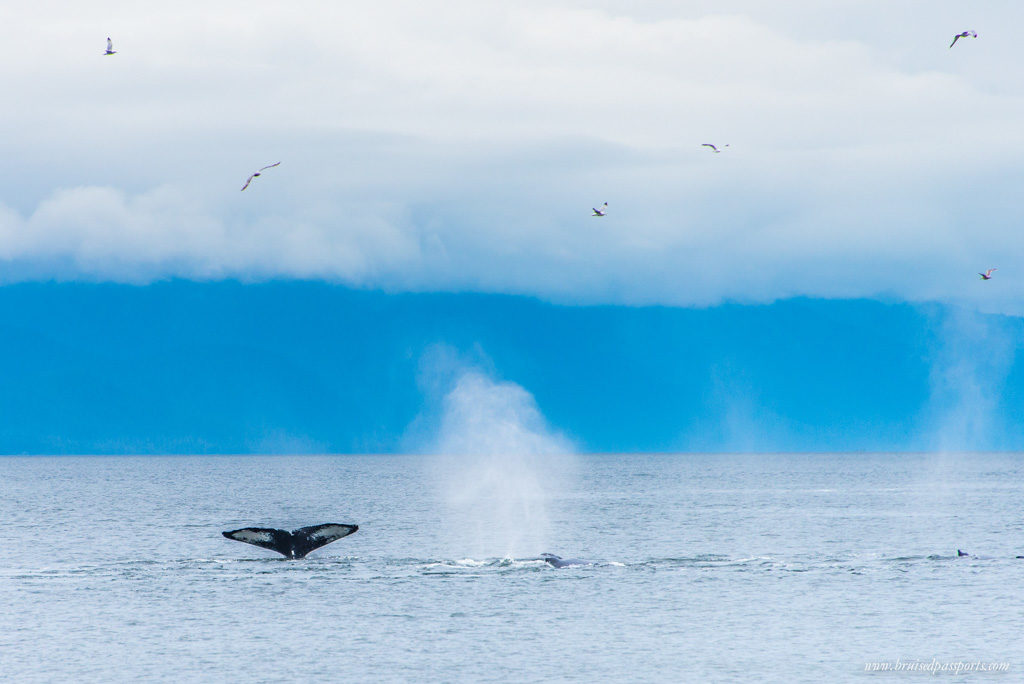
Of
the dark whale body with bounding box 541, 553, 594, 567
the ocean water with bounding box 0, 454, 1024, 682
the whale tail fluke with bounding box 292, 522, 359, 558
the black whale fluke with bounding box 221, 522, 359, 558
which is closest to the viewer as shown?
the ocean water with bounding box 0, 454, 1024, 682

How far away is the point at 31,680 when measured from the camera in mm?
29328

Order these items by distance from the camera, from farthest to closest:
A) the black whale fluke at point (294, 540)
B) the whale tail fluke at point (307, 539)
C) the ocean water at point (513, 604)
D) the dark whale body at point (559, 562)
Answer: the whale tail fluke at point (307, 539)
the black whale fluke at point (294, 540)
the dark whale body at point (559, 562)
the ocean water at point (513, 604)

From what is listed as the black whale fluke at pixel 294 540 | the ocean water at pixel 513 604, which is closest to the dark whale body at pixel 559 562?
the ocean water at pixel 513 604

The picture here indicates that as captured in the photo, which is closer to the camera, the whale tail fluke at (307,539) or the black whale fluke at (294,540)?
the black whale fluke at (294,540)

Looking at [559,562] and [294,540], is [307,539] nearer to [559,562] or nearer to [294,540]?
[294,540]

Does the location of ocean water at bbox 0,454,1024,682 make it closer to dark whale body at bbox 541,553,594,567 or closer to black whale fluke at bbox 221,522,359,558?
dark whale body at bbox 541,553,594,567

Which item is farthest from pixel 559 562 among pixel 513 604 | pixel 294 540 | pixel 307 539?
pixel 294 540

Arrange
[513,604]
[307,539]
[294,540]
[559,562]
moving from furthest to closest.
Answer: [294,540] → [307,539] → [559,562] → [513,604]

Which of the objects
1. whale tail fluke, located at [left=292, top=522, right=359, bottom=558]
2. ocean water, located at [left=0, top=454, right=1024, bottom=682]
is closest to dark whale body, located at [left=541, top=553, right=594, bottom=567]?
ocean water, located at [left=0, top=454, right=1024, bottom=682]

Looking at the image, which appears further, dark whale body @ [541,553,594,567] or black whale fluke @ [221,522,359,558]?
black whale fluke @ [221,522,359,558]

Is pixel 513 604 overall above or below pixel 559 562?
below

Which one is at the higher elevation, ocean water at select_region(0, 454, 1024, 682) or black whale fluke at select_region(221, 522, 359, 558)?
black whale fluke at select_region(221, 522, 359, 558)

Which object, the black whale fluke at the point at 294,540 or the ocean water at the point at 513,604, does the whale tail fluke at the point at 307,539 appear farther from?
the ocean water at the point at 513,604

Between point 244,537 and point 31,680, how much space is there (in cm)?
2336
